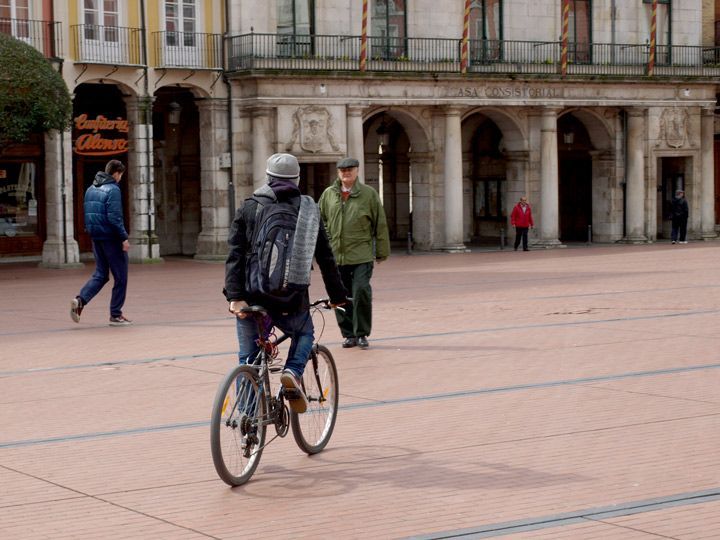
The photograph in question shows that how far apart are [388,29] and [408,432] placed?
99.0ft

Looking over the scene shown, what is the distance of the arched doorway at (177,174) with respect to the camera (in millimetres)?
39500

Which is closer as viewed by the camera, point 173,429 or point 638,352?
point 173,429

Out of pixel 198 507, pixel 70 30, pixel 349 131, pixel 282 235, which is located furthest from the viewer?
pixel 349 131

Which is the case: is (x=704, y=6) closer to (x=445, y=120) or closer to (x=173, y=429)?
(x=445, y=120)

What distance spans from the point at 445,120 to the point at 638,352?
26.2m

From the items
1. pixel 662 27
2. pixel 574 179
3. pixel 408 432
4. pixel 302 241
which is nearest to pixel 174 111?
pixel 574 179

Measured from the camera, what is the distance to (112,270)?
61.0ft

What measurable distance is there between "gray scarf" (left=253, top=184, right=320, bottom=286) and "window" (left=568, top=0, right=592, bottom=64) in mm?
34664

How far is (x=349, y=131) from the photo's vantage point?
38312mm

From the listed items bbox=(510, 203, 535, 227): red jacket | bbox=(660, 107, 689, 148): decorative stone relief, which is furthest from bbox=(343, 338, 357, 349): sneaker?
bbox=(660, 107, 689, 148): decorative stone relief

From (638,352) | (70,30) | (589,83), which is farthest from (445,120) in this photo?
(638,352)

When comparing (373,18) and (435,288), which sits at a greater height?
(373,18)

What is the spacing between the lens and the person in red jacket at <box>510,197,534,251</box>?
133 feet

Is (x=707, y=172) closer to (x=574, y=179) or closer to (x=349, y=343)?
(x=574, y=179)
